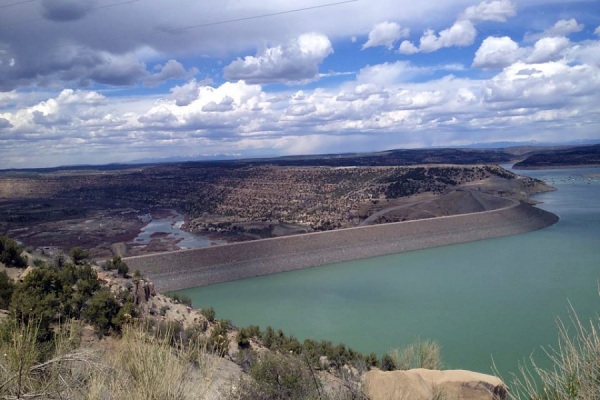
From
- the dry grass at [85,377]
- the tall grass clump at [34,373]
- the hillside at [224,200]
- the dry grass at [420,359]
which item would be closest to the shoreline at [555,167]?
the hillside at [224,200]

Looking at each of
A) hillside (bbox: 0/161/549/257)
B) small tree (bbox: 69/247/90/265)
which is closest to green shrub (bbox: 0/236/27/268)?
small tree (bbox: 69/247/90/265)

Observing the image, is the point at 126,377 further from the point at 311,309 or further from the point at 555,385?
the point at 311,309

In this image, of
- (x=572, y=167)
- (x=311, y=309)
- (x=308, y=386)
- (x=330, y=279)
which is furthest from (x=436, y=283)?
(x=572, y=167)

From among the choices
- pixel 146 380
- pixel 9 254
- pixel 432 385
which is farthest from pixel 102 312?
pixel 146 380

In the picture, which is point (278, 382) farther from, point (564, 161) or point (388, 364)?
point (564, 161)

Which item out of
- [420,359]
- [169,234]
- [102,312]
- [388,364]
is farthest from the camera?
[169,234]

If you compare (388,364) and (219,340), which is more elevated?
(219,340)

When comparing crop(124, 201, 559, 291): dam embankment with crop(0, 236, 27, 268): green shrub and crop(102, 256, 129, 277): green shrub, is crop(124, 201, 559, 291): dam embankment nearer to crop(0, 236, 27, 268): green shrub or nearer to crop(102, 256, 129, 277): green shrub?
crop(102, 256, 129, 277): green shrub
